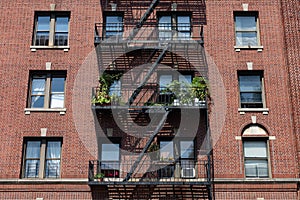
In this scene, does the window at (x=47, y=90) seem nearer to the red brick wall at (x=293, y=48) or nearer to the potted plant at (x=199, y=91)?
the potted plant at (x=199, y=91)

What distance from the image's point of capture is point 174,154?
2050cm

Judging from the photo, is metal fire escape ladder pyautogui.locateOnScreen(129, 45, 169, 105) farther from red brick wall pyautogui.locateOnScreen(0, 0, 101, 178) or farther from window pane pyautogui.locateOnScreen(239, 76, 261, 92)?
window pane pyautogui.locateOnScreen(239, 76, 261, 92)

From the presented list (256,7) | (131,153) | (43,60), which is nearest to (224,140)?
(131,153)

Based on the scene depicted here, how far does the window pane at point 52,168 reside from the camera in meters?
20.1

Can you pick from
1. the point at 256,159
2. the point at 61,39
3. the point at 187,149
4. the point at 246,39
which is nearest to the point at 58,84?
the point at 61,39

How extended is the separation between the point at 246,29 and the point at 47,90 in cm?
1016

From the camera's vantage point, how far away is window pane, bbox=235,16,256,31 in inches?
891

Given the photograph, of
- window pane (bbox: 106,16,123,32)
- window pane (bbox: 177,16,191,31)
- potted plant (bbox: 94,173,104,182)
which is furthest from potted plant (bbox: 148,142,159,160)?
window pane (bbox: 106,16,123,32)

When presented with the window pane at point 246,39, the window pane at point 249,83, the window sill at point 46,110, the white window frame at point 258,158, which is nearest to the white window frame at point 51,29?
the window sill at point 46,110

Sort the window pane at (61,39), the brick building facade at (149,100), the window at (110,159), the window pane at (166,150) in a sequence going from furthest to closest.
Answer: the window pane at (61,39) < the window pane at (166,150) < the window at (110,159) < the brick building facade at (149,100)

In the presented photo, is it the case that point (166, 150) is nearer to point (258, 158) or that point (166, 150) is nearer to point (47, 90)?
point (258, 158)

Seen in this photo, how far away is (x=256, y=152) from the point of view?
20562 mm

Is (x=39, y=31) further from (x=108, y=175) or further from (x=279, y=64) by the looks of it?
(x=279, y=64)

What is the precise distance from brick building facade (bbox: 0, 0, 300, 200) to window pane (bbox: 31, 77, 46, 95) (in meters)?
0.05
